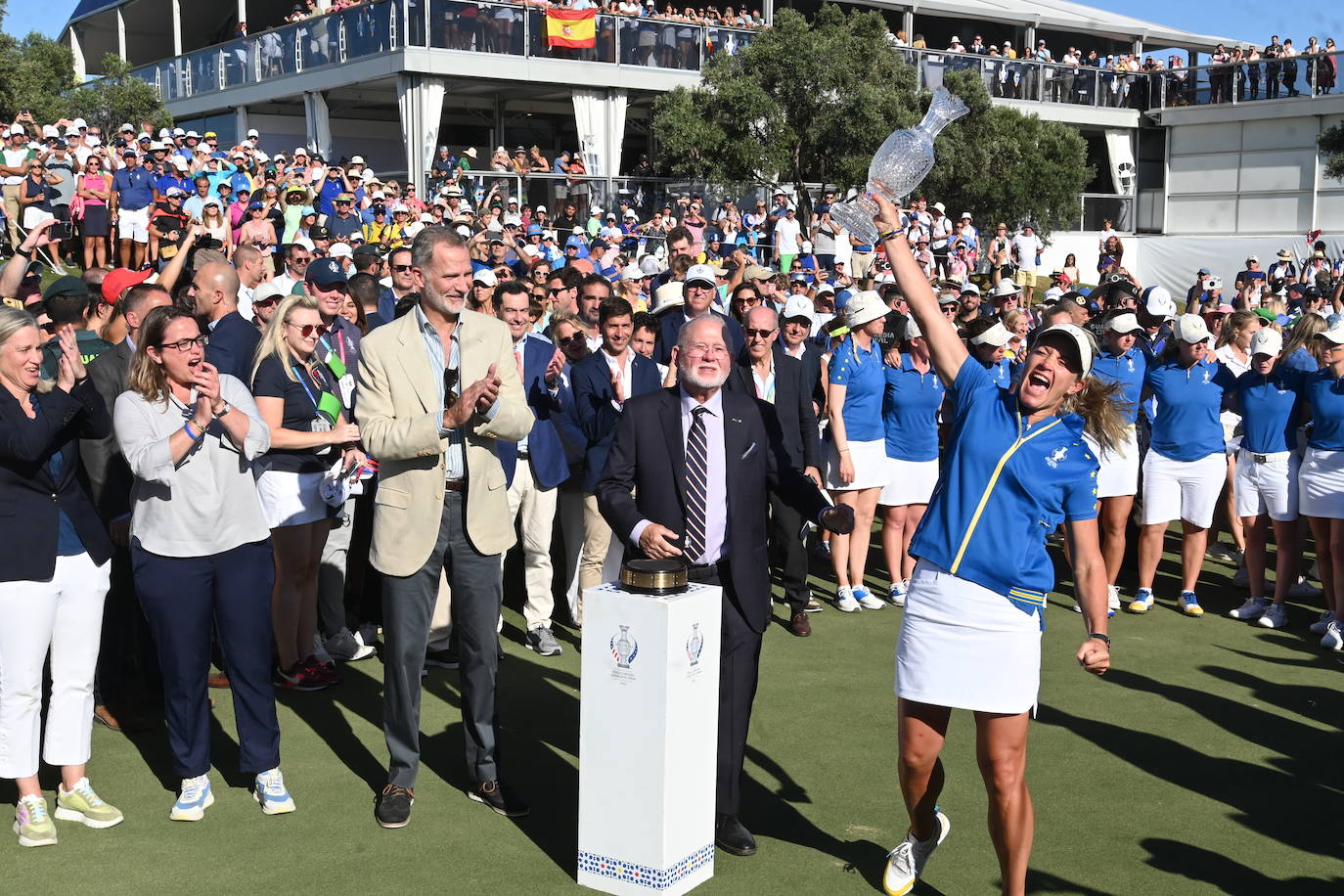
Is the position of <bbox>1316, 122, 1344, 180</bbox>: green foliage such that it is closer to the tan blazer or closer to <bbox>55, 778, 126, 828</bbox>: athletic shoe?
the tan blazer

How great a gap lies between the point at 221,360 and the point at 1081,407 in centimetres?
431

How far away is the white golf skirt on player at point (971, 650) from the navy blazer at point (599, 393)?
3621mm

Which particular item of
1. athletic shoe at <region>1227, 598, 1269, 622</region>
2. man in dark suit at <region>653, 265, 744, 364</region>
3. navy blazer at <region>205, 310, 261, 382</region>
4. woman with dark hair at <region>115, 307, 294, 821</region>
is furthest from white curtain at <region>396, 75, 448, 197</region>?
woman with dark hair at <region>115, 307, 294, 821</region>

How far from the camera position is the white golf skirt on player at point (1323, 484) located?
8.16 meters

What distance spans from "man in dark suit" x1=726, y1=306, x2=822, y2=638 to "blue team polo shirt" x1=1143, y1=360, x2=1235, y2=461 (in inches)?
96.1

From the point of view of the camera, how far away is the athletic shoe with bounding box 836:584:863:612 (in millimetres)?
8914

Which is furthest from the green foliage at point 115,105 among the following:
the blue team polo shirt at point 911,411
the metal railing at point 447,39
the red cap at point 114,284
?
the blue team polo shirt at point 911,411

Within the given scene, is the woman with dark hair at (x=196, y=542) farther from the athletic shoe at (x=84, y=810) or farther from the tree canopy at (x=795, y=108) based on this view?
the tree canopy at (x=795, y=108)

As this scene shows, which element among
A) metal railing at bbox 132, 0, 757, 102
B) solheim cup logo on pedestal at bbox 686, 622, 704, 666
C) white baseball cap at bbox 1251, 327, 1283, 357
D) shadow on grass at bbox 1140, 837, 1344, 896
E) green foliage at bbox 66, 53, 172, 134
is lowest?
shadow on grass at bbox 1140, 837, 1344, 896

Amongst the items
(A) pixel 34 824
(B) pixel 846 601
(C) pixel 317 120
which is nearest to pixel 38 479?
(A) pixel 34 824

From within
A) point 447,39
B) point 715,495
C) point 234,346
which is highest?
point 447,39

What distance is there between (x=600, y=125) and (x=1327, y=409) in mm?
23880

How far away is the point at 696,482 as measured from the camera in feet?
16.4

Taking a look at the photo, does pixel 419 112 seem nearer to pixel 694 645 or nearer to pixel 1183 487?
pixel 1183 487
